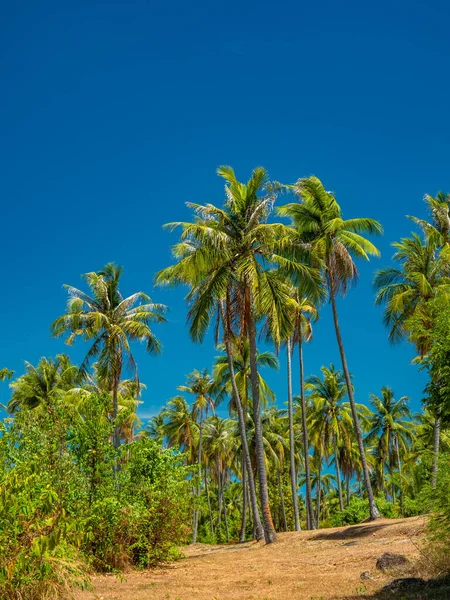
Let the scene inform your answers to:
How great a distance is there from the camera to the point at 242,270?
849 inches

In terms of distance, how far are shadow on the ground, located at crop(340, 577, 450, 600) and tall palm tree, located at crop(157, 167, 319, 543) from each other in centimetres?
1089

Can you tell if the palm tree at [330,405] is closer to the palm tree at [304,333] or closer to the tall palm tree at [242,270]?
the palm tree at [304,333]

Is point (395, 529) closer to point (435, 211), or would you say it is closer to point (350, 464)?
point (435, 211)

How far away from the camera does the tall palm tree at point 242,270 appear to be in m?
21.5

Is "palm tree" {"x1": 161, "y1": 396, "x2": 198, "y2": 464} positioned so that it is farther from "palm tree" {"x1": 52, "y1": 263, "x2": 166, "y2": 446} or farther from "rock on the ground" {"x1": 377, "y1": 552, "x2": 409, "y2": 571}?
"rock on the ground" {"x1": 377, "y1": 552, "x2": 409, "y2": 571}

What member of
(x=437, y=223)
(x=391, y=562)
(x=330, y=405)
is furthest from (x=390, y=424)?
(x=391, y=562)

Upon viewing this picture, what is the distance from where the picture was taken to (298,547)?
1903cm

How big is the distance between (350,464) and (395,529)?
29.3 m

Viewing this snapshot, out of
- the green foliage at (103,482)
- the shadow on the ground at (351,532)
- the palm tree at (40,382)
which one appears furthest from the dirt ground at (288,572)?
the palm tree at (40,382)

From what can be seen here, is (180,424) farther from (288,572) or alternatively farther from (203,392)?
(288,572)

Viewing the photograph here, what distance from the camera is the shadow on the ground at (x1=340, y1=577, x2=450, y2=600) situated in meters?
9.43

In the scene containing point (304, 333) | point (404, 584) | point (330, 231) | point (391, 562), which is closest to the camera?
point (404, 584)

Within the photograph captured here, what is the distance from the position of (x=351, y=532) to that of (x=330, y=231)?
40.1 ft

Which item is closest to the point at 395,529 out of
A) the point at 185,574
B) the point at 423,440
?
the point at 185,574
